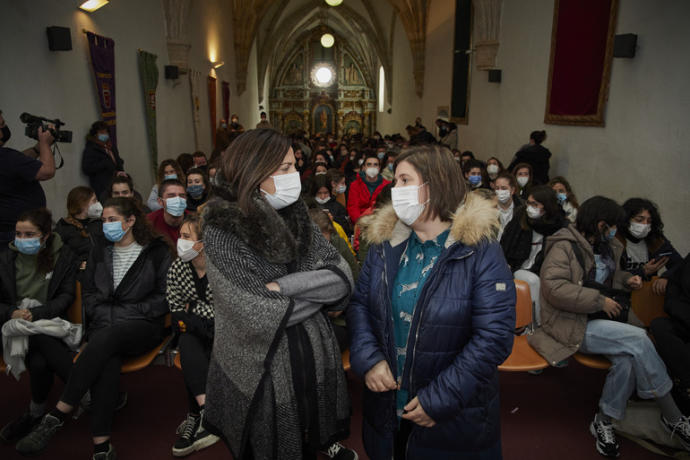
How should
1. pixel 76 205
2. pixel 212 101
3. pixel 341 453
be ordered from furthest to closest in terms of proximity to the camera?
pixel 212 101 → pixel 76 205 → pixel 341 453

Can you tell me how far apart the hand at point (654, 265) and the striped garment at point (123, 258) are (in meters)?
3.70

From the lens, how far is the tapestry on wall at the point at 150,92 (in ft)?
26.1

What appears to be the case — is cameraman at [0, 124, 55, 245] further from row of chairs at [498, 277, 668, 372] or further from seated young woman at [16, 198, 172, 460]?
row of chairs at [498, 277, 668, 372]

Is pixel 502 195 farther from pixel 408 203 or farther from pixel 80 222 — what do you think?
pixel 80 222

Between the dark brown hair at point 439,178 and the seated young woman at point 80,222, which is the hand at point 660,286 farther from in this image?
the seated young woman at point 80,222

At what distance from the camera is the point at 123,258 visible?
314 cm

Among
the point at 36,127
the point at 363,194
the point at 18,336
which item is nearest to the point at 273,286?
the point at 18,336

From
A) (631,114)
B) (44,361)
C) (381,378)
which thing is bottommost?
(44,361)

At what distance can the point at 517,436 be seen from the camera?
117 inches

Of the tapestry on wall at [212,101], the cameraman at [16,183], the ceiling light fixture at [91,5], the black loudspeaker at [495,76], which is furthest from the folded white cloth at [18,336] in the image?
the tapestry on wall at [212,101]

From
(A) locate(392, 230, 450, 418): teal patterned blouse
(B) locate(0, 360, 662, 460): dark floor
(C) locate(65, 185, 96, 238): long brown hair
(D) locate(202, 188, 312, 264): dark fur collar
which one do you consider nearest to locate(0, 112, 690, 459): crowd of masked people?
(B) locate(0, 360, 662, 460): dark floor

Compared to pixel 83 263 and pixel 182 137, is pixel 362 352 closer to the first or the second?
pixel 83 263

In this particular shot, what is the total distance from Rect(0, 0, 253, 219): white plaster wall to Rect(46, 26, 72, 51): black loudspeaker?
7 centimetres

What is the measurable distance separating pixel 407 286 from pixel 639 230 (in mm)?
2610
